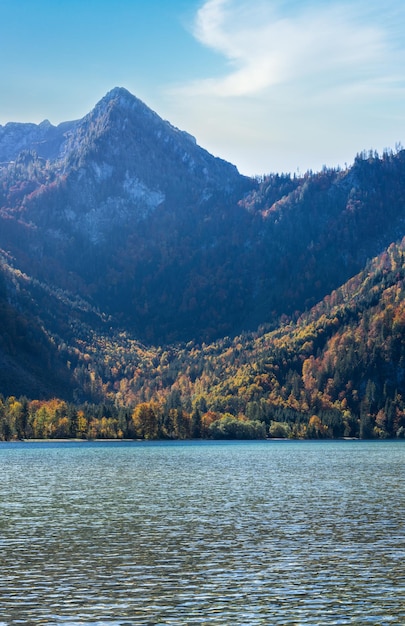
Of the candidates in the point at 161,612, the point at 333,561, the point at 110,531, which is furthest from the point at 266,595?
the point at 110,531

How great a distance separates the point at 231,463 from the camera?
612ft

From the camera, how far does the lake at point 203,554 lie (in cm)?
4844

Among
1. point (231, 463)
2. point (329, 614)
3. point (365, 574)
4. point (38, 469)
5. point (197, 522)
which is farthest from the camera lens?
point (231, 463)

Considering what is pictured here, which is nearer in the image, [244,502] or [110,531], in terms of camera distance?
[110,531]

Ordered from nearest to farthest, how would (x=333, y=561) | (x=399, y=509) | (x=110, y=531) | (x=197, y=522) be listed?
(x=333, y=561), (x=110, y=531), (x=197, y=522), (x=399, y=509)

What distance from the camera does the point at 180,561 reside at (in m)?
62.6

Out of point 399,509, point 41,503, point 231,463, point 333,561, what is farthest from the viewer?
point 231,463

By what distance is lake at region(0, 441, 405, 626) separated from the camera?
4844 centimetres

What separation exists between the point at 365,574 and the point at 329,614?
1077 cm

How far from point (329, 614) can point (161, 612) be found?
872 centimetres

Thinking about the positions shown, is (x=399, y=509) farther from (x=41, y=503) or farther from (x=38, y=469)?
(x=38, y=469)

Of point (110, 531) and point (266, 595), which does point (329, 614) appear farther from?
point (110, 531)

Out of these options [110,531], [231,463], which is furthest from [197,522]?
[231,463]

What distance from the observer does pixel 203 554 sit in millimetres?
65312
